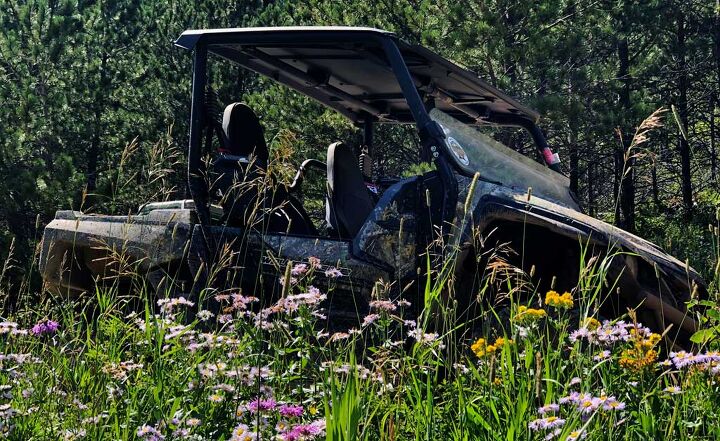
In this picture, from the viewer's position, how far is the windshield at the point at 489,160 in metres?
4.58

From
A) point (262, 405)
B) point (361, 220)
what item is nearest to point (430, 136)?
point (361, 220)

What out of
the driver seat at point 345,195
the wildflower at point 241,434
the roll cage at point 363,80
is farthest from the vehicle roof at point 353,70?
the wildflower at point 241,434

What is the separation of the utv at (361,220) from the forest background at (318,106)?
9.28 m

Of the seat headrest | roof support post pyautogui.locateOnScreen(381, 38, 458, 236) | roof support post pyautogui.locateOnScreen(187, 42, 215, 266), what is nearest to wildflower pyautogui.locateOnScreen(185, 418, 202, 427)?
roof support post pyautogui.locateOnScreen(381, 38, 458, 236)

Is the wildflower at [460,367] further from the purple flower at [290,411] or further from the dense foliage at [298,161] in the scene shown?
the purple flower at [290,411]

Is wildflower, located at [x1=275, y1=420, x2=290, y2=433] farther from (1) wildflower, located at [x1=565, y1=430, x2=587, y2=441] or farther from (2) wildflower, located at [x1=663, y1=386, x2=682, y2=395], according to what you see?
(2) wildflower, located at [x1=663, y1=386, x2=682, y2=395]

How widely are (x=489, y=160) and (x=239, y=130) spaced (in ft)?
4.99

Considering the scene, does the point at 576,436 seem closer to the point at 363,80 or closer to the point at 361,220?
the point at 361,220

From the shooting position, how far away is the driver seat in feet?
16.1

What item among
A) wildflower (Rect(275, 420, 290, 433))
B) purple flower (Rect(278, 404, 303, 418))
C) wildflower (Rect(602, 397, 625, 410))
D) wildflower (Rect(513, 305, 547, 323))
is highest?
wildflower (Rect(513, 305, 547, 323))

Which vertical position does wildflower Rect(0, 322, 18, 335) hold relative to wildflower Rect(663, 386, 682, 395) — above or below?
below

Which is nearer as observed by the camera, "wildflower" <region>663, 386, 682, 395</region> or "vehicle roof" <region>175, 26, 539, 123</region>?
"wildflower" <region>663, 386, 682, 395</region>

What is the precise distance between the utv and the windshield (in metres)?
0.01

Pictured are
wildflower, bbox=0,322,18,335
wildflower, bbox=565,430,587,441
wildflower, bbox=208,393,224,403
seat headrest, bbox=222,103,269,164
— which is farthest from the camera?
seat headrest, bbox=222,103,269,164
